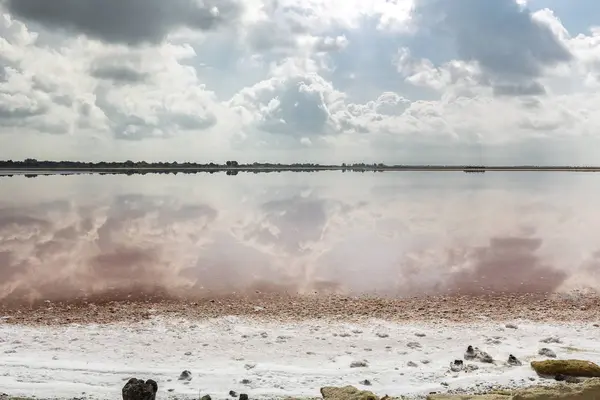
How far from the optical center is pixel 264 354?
11.5 m

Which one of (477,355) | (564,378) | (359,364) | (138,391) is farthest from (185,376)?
(564,378)

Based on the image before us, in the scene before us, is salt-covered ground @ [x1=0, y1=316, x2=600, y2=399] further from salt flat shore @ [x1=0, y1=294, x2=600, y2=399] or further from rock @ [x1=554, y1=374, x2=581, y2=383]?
rock @ [x1=554, y1=374, x2=581, y2=383]

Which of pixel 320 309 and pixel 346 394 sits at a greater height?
pixel 346 394

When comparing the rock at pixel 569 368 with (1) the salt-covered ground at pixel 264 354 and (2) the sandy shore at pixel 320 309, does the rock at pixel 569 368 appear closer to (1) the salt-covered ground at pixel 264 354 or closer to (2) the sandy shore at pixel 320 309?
(1) the salt-covered ground at pixel 264 354

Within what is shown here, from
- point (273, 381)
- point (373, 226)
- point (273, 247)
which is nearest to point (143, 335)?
point (273, 381)

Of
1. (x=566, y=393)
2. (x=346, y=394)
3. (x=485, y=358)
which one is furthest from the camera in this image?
(x=485, y=358)

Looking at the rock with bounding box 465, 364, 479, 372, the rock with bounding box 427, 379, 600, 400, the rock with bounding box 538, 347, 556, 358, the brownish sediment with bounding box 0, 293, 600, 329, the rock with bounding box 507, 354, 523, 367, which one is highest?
the rock with bounding box 427, 379, 600, 400

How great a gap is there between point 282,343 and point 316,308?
138 inches

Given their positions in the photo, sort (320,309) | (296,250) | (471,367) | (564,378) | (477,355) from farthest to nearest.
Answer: (296,250), (320,309), (477,355), (471,367), (564,378)

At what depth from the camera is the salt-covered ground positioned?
980cm

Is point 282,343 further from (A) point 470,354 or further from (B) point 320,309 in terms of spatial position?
(A) point 470,354

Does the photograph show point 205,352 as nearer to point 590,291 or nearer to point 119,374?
point 119,374

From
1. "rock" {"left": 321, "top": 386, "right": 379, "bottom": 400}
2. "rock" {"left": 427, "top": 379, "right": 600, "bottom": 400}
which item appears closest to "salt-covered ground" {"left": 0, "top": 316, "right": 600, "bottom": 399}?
"rock" {"left": 321, "top": 386, "right": 379, "bottom": 400}

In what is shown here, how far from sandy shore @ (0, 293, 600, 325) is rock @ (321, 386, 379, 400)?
16.5 ft
